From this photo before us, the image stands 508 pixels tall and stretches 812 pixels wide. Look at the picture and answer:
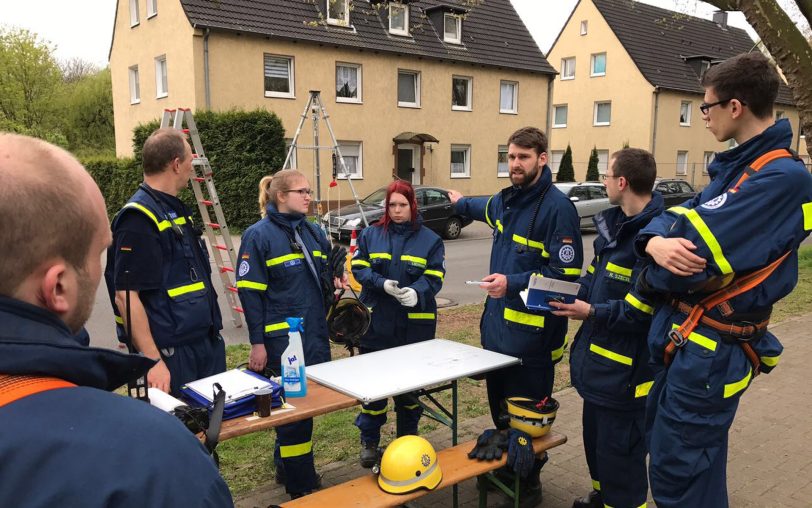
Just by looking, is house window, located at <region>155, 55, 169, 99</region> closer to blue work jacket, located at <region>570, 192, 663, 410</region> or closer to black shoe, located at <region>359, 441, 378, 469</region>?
black shoe, located at <region>359, 441, 378, 469</region>

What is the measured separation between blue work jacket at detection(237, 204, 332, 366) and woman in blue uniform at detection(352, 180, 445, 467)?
1.81ft

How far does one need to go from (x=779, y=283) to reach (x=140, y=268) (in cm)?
301

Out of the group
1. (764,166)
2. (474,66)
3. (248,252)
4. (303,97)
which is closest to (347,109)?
(303,97)

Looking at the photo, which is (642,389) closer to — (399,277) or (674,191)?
(399,277)

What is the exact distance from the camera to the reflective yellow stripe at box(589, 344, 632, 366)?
3.14 meters

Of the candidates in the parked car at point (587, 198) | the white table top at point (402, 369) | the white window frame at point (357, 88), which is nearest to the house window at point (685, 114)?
the parked car at point (587, 198)

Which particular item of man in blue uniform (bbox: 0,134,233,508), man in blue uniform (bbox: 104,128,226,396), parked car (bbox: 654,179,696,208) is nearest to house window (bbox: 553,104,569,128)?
parked car (bbox: 654,179,696,208)

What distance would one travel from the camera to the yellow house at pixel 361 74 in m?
19.6

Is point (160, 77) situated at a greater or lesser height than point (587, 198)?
greater

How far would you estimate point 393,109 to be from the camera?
23281mm

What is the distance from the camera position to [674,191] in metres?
21.8

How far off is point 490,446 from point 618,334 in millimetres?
931

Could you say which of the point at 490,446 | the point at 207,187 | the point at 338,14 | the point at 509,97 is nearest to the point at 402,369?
the point at 490,446

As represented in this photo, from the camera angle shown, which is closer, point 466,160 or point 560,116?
point 466,160
